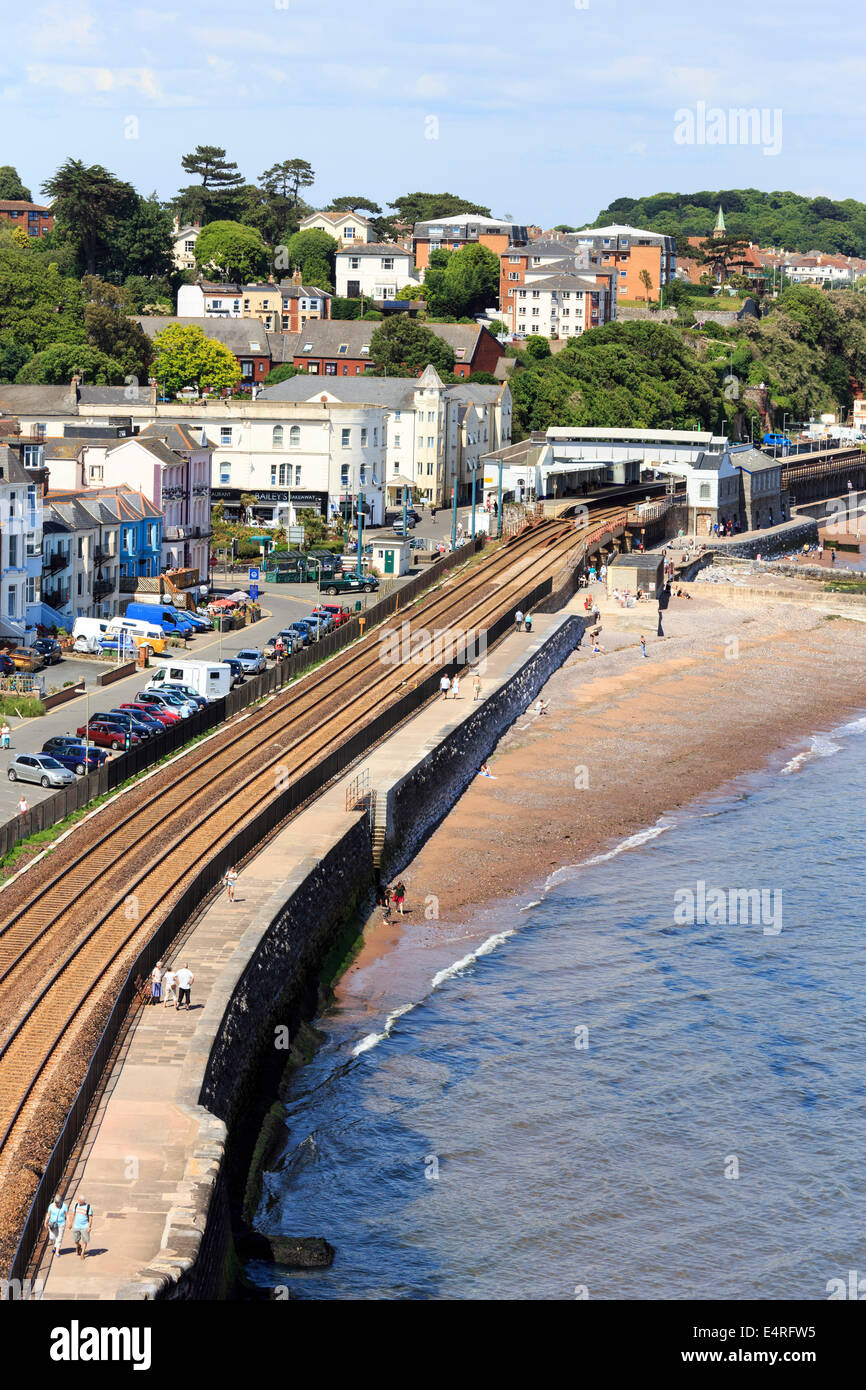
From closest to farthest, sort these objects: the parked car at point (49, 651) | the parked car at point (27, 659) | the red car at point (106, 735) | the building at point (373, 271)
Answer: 1. the red car at point (106, 735)
2. the parked car at point (27, 659)
3. the parked car at point (49, 651)
4. the building at point (373, 271)

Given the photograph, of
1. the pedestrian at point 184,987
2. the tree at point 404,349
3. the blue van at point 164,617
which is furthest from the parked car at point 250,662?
the tree at point 404,349

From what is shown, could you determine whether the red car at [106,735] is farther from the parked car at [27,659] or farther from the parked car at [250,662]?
the parked car at [250,662]

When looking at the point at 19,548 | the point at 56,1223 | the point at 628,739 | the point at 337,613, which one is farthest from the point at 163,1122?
the point at 337,613

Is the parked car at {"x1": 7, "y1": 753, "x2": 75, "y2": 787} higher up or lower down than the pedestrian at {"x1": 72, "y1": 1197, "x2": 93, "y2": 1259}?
higher up

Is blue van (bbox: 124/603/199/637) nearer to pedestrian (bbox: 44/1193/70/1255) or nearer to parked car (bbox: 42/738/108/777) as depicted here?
parked car (bbox: 42/738/108/777)

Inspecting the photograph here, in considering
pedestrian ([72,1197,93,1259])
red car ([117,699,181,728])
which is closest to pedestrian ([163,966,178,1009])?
pedestrian ([72,1197,93,1259])

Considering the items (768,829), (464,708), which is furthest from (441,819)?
(768,829)

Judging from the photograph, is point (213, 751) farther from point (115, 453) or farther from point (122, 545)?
point (115, 453)
